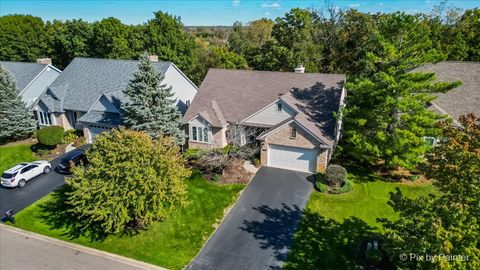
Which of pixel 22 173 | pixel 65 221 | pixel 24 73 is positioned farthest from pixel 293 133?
pixel 24 73

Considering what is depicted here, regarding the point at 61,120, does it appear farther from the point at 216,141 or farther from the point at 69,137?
the point at 216,141

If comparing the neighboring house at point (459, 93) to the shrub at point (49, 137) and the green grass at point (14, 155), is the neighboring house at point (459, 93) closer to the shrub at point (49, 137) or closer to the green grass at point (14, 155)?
the shrub at point (49, 137)

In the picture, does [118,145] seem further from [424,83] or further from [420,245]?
[424,83]

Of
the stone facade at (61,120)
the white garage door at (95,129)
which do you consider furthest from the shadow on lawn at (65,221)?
the stone facade at (61,120)

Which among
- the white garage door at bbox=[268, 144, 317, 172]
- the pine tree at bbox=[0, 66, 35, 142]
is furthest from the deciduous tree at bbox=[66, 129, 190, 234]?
the pine tree at bbox=[0, 66, 35, 142]

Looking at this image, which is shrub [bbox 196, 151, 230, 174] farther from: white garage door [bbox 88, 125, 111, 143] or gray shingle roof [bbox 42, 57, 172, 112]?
gray shingle roof [bbox 42, 57, 172, 112]
